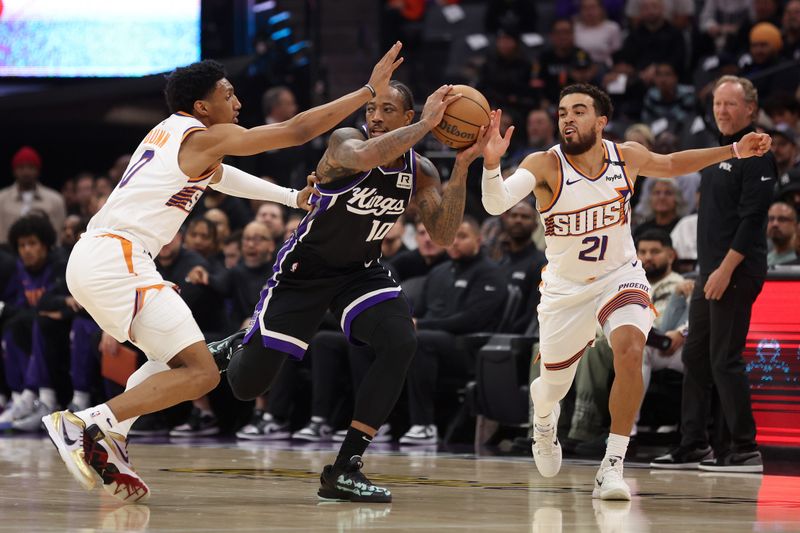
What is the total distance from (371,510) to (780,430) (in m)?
4.08

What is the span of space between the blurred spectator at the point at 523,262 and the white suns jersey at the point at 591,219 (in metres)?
3.36

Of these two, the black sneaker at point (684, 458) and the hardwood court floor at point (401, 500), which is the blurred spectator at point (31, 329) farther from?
the black sneaker at point (684, 458)

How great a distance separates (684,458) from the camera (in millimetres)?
8391

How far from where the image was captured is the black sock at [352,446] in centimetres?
607

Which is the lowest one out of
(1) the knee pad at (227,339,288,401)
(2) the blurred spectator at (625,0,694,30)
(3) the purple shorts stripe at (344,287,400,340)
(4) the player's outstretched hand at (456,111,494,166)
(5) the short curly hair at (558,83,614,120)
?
(1) the knee pad at (227,339,288,401)

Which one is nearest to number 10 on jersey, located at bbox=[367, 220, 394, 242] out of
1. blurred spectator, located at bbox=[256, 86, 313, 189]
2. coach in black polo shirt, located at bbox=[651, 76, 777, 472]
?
coach in black polo shirt, located at bbox=[651, 76, 777, 472]

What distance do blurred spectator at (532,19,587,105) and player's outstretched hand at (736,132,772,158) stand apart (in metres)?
7.98

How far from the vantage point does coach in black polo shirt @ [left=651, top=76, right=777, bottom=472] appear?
26.1ft

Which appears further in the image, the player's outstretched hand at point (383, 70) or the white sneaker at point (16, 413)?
the white sneaker at point (16, 413)

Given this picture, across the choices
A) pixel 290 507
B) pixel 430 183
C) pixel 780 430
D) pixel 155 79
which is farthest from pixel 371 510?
pixel 155 79

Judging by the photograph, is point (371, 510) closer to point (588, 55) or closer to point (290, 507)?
point (290, 507)

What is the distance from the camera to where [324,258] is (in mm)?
6449

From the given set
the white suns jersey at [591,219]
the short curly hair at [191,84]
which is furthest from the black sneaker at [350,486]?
the short curly hair at [191,84]

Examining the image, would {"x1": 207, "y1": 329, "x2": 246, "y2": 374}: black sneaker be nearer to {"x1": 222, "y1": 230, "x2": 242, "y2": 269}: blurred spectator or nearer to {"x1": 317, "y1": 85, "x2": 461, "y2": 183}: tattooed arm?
{"x1": 317, "y1": 85, "x2": 461, "y2": 183}: tattooed arm
